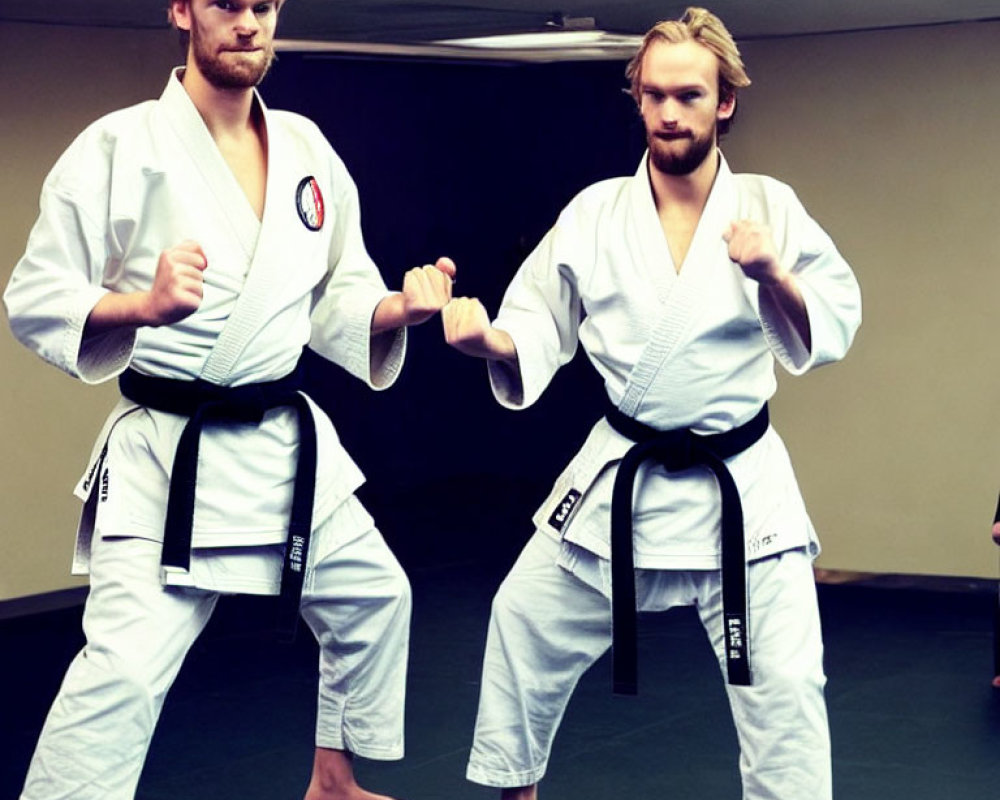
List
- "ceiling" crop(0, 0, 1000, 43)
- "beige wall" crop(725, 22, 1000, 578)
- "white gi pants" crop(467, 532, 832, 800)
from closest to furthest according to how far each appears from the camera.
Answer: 1. "white gi pants" crop(467, 532, 832, 800)
2. "ceiling" crop(0, 0, 1000, 43)
3. "beige wall" crop(725, 22, 1000, 578)

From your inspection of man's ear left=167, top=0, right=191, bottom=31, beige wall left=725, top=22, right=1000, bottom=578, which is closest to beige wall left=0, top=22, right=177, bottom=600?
beige wall left=725, top=22, right=1000, bottom=578

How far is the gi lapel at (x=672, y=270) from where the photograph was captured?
9.53 feet

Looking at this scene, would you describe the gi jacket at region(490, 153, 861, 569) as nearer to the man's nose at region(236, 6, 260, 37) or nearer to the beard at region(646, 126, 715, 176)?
the beard at region(646, 126, 715, 176)

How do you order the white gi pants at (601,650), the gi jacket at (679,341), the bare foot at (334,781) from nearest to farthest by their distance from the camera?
the white gi pants at (601,650)
the gi jacket at (679,341)
the bare foot at (334,781)

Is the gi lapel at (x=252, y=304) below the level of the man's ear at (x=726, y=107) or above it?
below

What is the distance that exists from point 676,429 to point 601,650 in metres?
0.44

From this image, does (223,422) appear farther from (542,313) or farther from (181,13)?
(181,13)

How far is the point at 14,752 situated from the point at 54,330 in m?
1.63

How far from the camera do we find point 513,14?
17.0ft

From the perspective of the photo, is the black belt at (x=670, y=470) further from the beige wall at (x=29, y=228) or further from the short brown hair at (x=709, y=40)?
the beige wall at (x=29, y=228)

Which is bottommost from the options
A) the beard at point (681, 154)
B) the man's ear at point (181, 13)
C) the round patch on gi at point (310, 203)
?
the round patch on gi at point (310, 203)

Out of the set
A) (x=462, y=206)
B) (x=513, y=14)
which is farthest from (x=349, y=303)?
(x=462, y=206)

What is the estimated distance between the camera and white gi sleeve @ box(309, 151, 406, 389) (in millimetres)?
3131

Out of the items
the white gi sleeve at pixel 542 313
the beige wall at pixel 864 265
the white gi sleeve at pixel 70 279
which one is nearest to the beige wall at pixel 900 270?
the beige wall at pixel 864 265
